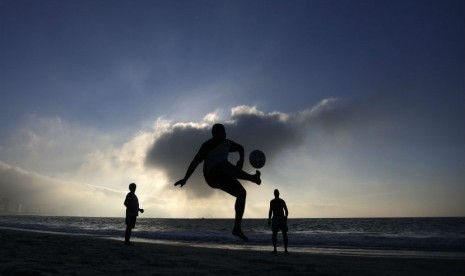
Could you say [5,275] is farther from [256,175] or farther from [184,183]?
[256,175]

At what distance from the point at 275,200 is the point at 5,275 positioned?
990 cm

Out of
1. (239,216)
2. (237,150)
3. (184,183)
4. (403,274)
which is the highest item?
(237,150)

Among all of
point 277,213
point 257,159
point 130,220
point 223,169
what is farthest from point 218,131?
point 130,220

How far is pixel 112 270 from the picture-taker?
6695 millimetres

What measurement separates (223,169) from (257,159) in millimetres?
654

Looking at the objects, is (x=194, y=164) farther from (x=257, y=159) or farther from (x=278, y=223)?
(x=278, y=223)

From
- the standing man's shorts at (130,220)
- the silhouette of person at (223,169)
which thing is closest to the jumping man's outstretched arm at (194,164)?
the silhouette of person at (223,169)

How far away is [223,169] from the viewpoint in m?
4.64

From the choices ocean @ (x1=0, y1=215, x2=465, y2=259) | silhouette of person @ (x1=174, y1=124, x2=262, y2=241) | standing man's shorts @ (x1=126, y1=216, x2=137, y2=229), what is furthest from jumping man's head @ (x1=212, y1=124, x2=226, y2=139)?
ocean @ (x1=0, y1=215, x2=465, y2=259)

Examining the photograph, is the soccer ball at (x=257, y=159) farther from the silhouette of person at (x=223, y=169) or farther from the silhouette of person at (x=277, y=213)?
the silhouette of person at (x=277, y=213)

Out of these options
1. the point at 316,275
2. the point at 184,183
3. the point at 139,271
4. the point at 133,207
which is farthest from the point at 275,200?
the point at 184,183

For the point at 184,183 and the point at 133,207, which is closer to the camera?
the point at 184,183

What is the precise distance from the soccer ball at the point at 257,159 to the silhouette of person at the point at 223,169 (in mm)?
250

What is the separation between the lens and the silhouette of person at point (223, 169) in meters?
4.66
